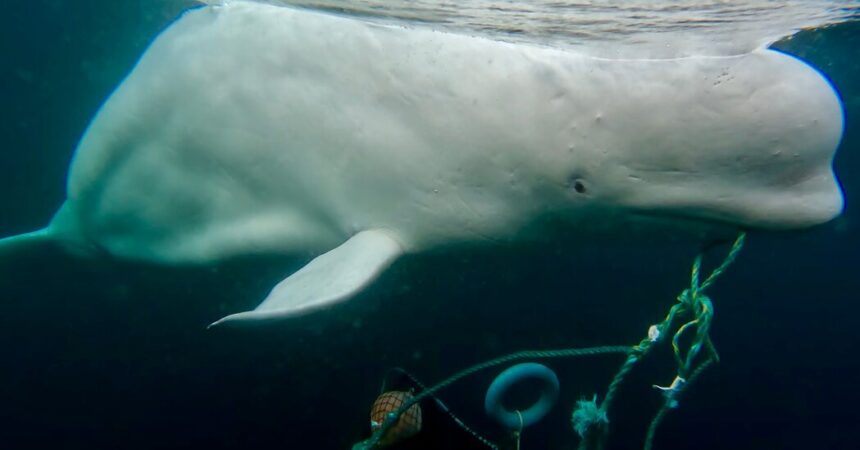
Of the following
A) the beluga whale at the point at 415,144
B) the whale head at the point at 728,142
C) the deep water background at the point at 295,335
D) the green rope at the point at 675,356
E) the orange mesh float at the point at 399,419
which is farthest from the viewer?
the deep water background at the point at 295,335

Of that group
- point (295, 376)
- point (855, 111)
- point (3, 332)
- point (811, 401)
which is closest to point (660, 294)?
point (811, 401)

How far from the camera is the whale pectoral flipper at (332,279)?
3.41 metres

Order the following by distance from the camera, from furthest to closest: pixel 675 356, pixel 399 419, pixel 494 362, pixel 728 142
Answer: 1. pixel 399 419
2. pixel 728 142
3. pixel 675 356
4. pixel 494 362

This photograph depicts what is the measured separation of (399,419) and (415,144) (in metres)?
2.09

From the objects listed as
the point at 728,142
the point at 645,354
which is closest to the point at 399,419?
the point at 645,354

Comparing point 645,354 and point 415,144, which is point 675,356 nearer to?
point 645,354

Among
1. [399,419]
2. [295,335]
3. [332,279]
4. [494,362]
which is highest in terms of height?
[332,279]

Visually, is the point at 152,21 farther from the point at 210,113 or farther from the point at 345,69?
the point at 345,69

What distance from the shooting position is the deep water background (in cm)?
839

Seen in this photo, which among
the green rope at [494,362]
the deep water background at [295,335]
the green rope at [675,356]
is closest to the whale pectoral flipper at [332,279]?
the deep water background at [295,335]

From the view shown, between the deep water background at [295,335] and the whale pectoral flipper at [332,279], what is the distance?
190 millimetres

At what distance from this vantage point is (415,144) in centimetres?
430

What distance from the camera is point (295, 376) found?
12.7 meters

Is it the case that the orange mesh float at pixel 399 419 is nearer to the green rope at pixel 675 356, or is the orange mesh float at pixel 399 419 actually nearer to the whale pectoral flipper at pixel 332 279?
the whale pectoral flipper at pixel 332 279
